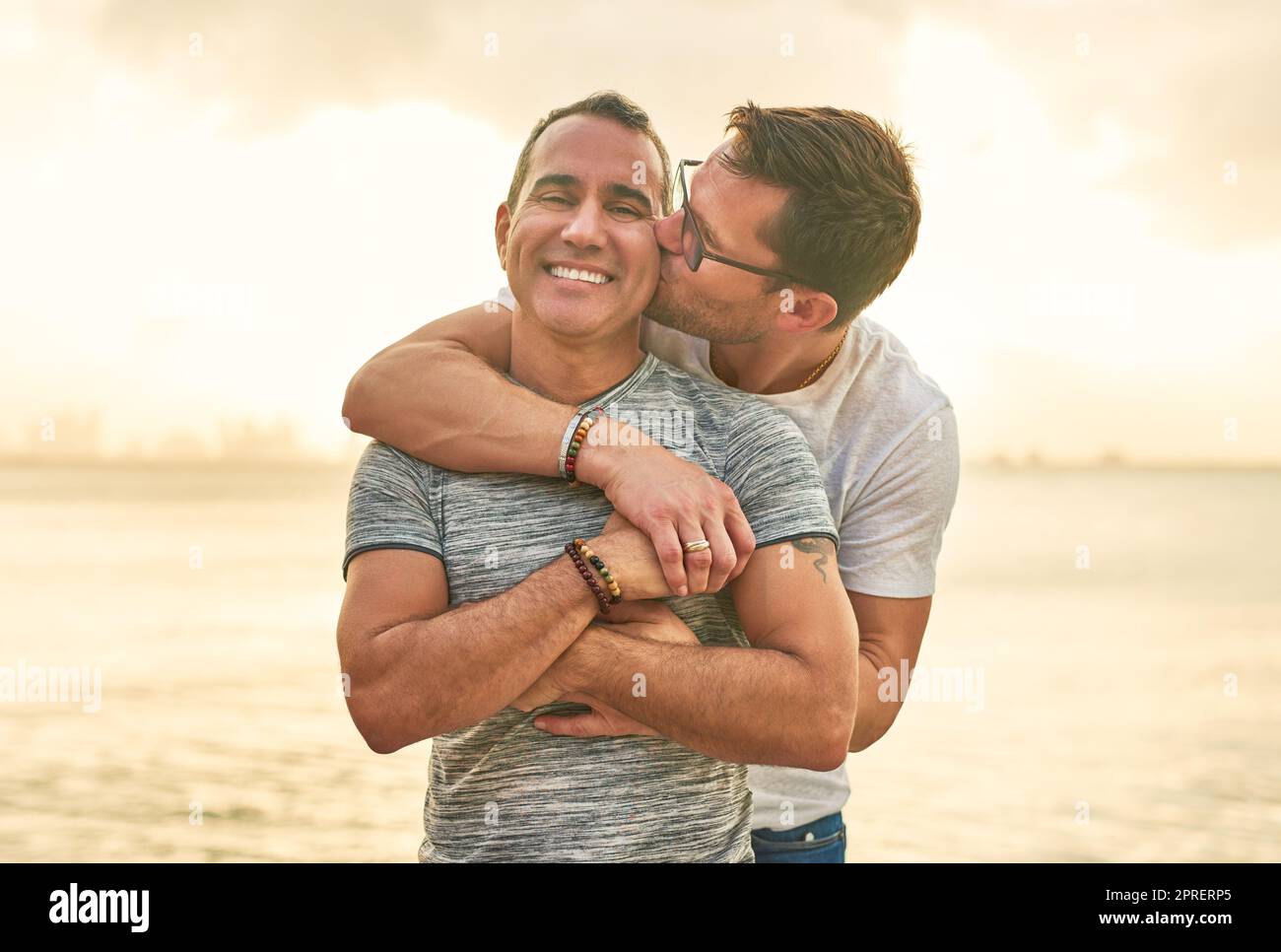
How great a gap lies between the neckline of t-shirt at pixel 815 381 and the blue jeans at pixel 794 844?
45.7 inches

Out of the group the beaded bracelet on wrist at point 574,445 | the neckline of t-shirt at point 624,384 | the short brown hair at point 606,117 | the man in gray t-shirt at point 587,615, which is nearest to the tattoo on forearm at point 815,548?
the man in gray t-shirt at point 587,615

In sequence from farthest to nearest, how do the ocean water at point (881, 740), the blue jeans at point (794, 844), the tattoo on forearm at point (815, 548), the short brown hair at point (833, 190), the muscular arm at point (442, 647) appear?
the ocean water at point (881, 740) < the blue jeans at point (794, 844) < the short brown hair at point (833, 190) < the tattoo on forearm at point (815, 548) < the muscular arm at point (442, 647)

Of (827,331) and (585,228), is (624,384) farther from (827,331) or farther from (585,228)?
(827,331)

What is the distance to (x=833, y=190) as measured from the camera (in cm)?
288

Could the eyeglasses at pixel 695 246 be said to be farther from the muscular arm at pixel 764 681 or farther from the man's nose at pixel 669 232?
the muscular arm at pixel 764 681

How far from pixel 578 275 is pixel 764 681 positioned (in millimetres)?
997

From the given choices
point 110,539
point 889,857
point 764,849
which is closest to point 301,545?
point 110,539

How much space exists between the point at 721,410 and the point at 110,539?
2654cm

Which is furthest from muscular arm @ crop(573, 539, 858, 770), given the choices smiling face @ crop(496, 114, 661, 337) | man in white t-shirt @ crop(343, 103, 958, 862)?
smiling face @ crop(496, 114, 661, 337)

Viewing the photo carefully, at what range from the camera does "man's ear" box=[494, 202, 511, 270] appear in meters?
2.82

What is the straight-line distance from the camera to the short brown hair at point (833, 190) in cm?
288

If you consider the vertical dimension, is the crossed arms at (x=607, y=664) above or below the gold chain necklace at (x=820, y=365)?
below

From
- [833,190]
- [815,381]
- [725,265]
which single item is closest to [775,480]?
[815,381]

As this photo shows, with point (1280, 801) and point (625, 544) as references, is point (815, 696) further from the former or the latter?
point (1280, 801)
